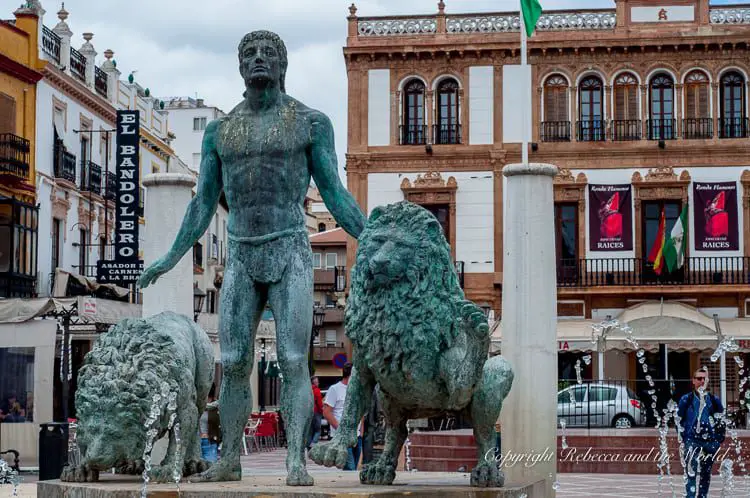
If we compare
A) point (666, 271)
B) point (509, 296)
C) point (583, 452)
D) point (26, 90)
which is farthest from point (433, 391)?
point (666, 271)

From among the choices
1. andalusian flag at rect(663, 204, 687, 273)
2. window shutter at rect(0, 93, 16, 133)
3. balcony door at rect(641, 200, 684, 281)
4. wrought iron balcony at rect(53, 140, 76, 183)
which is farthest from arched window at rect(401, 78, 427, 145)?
window shutter at rect(0, 93, 16, 133)

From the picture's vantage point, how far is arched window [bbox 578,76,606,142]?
39812mm

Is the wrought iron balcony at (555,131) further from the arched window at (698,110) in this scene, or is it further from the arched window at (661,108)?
the arched window at (698,110)

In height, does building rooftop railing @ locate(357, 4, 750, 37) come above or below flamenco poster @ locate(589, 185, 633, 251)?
above

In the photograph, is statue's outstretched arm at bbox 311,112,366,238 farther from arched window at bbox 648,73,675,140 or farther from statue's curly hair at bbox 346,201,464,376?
arched window at bbox 648,73,675,140

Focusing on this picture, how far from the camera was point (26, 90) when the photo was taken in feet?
115

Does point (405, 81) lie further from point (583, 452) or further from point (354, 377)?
point (354, 377)

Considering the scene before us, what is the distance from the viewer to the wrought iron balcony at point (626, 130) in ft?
130

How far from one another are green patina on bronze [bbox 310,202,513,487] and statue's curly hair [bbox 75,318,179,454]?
986mm

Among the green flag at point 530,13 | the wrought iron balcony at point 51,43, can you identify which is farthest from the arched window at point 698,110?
the wrought iron balcony at point 51,43

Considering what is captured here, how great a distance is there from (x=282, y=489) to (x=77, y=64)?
34579 millimetres

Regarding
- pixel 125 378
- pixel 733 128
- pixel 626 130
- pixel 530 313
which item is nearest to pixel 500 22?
pixel 626 130

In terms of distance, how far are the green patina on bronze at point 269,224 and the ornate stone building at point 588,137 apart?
3144cm

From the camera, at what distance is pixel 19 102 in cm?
3459
